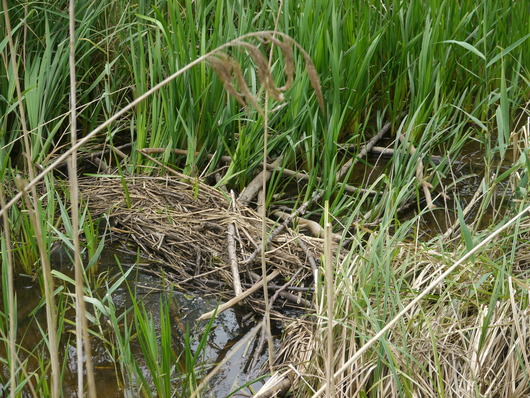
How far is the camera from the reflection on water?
1.87m

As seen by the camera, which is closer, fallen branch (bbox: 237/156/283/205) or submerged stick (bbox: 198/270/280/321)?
submerged stick (bbox: 198/270/280/321)

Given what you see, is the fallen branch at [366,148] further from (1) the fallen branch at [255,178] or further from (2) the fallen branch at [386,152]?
(1) the fallen branch at [255,178]

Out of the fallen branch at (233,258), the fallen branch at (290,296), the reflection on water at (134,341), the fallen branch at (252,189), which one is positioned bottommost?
the reflection on water at (134,341)

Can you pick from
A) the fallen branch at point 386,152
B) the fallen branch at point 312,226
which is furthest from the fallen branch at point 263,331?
the fallen branch at point 386,152

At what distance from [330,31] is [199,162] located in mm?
827

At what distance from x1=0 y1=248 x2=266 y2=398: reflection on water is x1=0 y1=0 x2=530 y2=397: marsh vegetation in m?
0.01

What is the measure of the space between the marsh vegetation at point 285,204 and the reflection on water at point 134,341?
0.01m

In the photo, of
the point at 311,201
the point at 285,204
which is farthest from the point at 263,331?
the point at 285,204

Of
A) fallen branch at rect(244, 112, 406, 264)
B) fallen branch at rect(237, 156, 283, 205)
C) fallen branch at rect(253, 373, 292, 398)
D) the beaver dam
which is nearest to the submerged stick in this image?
the beaver dam

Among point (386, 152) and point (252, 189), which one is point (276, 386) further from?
point (386, 152)

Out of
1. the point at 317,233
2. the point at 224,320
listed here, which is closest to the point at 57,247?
the point at 224,320

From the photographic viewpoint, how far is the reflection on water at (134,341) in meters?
1.87

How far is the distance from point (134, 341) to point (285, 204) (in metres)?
0.99

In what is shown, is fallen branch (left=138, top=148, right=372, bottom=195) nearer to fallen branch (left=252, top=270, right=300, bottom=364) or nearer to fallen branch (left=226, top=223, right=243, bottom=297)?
fallen branch (left=226, top=223, right=243, bottom=297)
